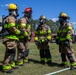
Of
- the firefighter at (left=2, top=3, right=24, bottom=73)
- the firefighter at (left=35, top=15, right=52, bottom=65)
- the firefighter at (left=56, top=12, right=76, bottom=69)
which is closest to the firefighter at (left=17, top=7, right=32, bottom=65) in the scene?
the firefighter at (left=35, top=15, right=52, bottom=65)

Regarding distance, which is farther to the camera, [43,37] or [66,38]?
[43,37]

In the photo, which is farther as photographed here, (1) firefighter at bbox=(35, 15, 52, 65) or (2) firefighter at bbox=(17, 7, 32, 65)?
(1) firefighter at bbox=(35, 15, 52, 65)

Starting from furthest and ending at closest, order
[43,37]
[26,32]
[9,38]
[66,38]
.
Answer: [43,37] → [26,32] → [66,38] → [9,38]

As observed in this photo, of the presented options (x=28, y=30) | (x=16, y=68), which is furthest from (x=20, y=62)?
(x=28, y=30)

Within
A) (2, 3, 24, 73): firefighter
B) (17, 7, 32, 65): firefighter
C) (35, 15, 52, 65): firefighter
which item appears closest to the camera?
(2, 3, 24, 73): firefighter

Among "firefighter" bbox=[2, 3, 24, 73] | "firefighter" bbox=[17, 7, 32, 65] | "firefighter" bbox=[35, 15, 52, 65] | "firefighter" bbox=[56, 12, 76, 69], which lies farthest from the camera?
"firefighter" bbox=[35, 15, 52, 65]

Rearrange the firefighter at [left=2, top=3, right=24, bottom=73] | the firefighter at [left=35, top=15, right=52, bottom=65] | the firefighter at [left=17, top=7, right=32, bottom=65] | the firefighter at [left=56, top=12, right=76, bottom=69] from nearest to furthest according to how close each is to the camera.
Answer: the firefighter at [left=2, top=3, right=24, bottom=73]
the firefighter at [left=56, top=12, right=76, bottom=69]
the firefighter at [left=17, top=7, right=32, bottom=65]
the firefighter at [left=35, top=15, right=52, bottom=65]

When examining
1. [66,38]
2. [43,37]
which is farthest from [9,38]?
[43,37]

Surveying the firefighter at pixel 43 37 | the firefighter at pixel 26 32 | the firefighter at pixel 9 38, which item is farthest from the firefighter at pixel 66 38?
the firefighter at pixel 9 38

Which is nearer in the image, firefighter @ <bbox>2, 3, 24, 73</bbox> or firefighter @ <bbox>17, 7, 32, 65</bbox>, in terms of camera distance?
firefighter @ <bbox>2, 3, 24, 73</bbox>

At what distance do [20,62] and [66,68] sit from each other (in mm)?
1893

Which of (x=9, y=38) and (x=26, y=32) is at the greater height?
(x=26, y=32)

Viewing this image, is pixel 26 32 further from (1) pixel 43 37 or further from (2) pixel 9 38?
(2) pixel 9 38

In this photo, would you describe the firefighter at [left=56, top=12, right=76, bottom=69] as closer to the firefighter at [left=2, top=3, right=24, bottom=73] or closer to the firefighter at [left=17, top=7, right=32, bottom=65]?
the firefighter at [left=17, top=7, right=32, bottom=65]
